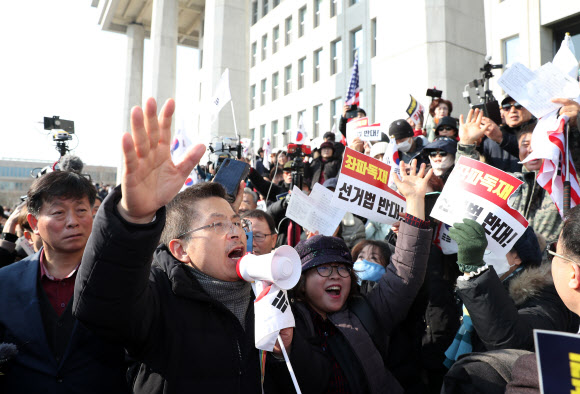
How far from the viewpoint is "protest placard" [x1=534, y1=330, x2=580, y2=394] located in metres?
1.07

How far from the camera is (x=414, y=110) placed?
24.4ft

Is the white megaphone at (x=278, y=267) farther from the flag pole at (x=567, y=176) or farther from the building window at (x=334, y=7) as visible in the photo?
the building window at (x=334, y=7)

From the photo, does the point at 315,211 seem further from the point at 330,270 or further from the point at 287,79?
the point at 287,79

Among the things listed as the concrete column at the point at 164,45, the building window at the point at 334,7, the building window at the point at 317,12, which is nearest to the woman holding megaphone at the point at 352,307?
the concrete column at the point at 164,45

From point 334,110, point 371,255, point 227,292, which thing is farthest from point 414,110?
point 334,110

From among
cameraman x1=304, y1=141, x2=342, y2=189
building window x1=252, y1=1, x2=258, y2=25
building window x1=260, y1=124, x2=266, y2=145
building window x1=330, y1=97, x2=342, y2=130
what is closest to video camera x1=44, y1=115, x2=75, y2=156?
cameraman x1=304, y1=141, x2=342, y2=189

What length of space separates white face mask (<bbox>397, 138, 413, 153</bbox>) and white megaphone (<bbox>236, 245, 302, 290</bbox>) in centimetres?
433

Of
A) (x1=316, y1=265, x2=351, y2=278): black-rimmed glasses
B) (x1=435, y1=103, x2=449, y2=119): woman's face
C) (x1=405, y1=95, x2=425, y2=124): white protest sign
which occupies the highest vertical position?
(x1=405, y1=95, x2=425, y2=124): white protest sign

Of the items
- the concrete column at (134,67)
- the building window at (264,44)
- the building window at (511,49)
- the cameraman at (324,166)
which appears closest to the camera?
the cameraman at (324,166)

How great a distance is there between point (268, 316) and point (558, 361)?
0.90 meters

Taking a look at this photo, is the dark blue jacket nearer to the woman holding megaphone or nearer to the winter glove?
the woman holding megaphone

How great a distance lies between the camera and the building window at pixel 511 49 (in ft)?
59.0

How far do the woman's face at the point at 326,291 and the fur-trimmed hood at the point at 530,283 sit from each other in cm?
90

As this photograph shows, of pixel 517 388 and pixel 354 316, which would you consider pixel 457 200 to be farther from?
pixel 517 388
